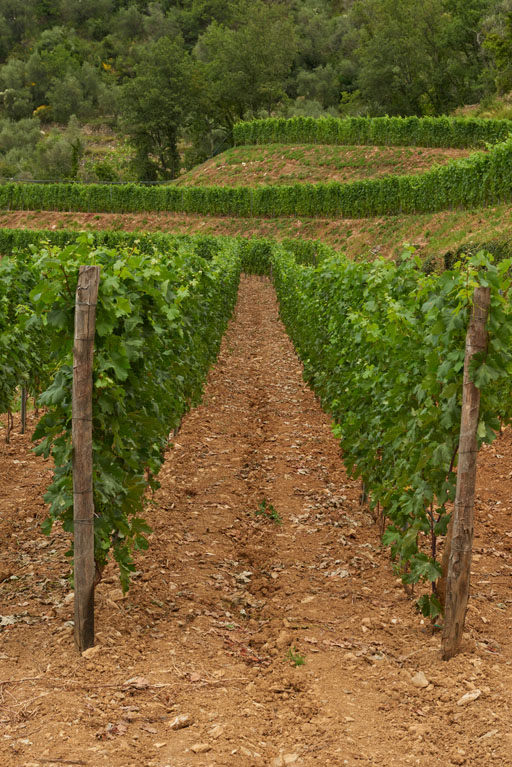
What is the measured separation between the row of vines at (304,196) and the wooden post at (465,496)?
2740cm

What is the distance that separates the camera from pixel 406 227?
1607 inches

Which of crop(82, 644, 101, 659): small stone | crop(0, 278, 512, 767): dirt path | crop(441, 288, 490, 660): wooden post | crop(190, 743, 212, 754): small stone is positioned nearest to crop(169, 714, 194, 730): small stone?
crop(0, 278, 512, 767): dirt path

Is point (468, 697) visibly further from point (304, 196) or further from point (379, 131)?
point (379, 131)

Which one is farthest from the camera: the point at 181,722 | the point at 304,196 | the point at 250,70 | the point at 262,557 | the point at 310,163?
the point at 250,70

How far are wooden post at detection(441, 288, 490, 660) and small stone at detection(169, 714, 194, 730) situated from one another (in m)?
1.86

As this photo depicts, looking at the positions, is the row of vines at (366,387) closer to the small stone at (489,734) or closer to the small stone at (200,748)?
the small stone at (489,734)

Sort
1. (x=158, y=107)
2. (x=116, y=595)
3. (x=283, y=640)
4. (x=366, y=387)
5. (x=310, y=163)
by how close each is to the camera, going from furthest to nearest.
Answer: (x=158, y=107)
(x=310, y=163)
(x=366, y=387)
(x=116, y=595)
(x=283, y=640)

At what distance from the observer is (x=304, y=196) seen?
53.1 metres

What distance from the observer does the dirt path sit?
13.6 feet

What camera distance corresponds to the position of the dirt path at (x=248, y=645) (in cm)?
416

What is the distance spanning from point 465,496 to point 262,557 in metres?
2.76

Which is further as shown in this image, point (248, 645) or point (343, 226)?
point (343, 226)

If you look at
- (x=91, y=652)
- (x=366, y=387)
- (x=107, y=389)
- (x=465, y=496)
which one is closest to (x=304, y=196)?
(x=366, y=387)

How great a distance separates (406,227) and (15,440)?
33.7m
